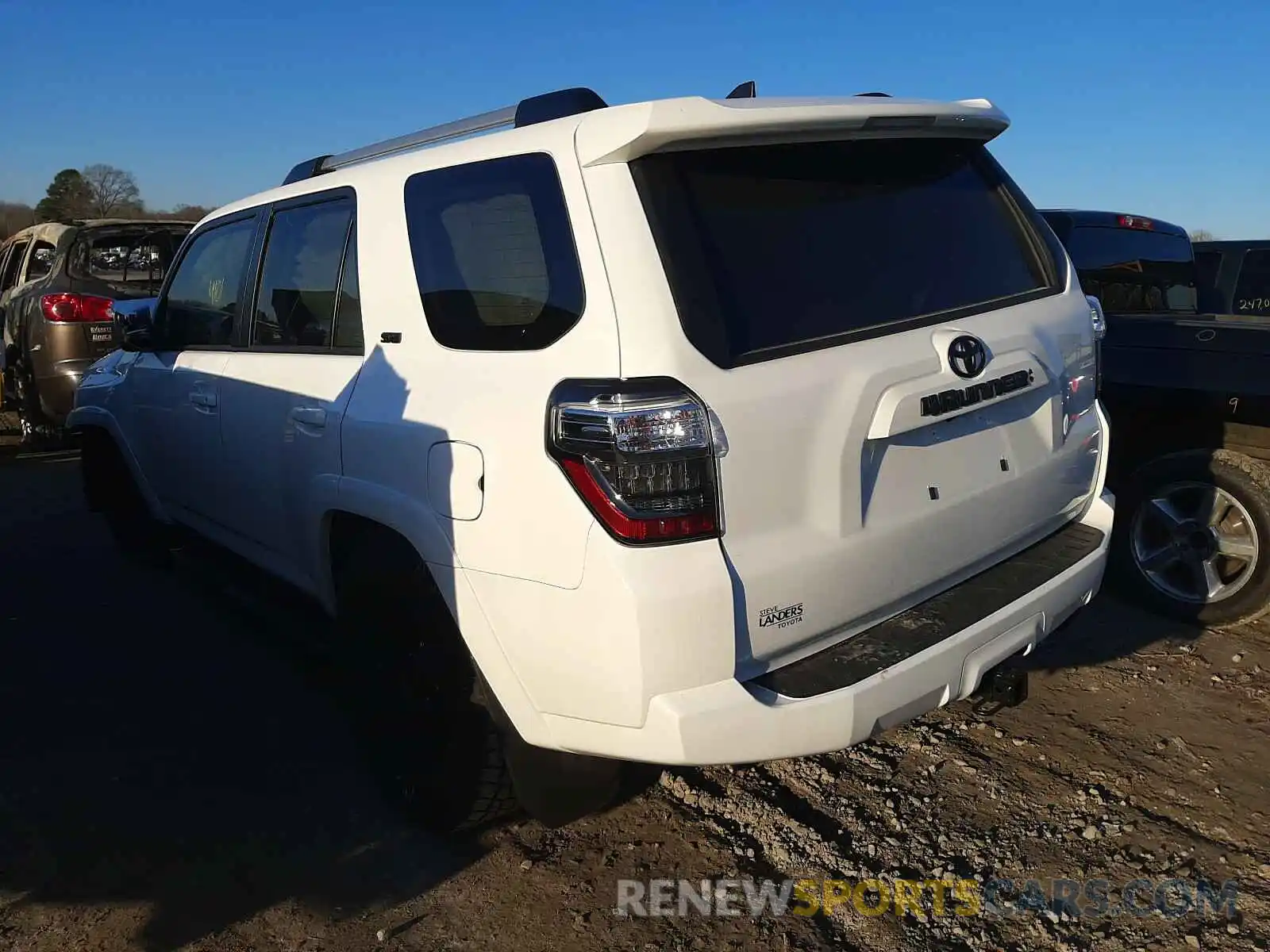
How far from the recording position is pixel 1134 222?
5480 millimetres

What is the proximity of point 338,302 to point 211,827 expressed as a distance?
162 cm

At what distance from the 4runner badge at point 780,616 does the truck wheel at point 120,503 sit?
3953 millimetres

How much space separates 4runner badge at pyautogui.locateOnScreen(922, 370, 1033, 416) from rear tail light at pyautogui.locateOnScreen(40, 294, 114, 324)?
732 cm

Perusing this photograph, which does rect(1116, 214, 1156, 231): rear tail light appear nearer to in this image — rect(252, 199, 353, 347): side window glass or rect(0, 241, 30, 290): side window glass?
rect(252, 199, 353, 347): side window glass

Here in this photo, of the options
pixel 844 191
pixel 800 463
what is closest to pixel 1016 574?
pixel 800 463

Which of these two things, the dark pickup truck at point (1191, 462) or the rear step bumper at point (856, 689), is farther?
the dark pickup truck at point (1191, 462)

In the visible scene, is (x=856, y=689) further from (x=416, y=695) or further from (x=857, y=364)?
(x=416, y=695)

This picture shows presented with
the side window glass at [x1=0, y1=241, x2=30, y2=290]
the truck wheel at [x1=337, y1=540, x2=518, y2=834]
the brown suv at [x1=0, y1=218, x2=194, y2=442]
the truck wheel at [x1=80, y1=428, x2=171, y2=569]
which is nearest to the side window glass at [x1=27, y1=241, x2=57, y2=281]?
the brown suv at [x1=0, y1=218, x2=194, y2=442]

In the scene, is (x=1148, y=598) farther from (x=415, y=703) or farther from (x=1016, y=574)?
(x=415, y=703)

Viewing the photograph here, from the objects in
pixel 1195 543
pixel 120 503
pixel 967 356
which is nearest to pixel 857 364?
pixel 967 356

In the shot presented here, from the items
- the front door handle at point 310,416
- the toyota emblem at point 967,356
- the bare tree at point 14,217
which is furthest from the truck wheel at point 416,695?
the bare tree at point 14,217

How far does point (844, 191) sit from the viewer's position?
102 inches

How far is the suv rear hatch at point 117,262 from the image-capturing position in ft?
26.3

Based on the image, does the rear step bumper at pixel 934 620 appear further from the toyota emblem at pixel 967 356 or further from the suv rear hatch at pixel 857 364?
the toyota emblem at pixel 967 356
